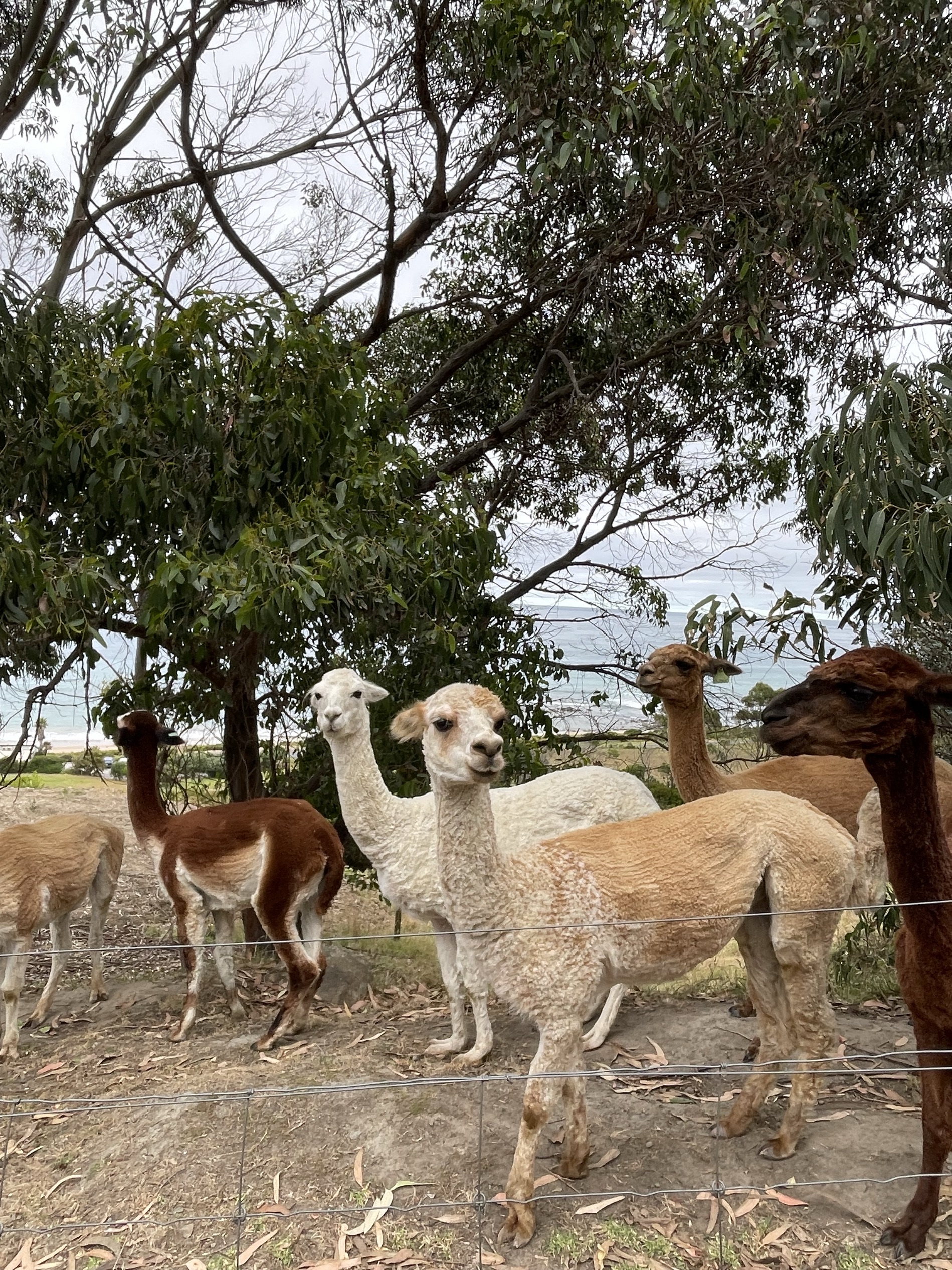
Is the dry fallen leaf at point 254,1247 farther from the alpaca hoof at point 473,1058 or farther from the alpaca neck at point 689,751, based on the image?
the alpaca neck at point 689,751

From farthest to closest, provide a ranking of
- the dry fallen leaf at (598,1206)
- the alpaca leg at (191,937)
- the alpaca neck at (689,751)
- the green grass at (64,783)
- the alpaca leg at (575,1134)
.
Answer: the green grass at (64,783), the alpaca neck at (689,751), the alpaca leg at (191,937), the alpaca leg at (575,1134), the dry fallen leaf at (598,1206)

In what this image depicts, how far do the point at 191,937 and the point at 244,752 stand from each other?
7.02 feet

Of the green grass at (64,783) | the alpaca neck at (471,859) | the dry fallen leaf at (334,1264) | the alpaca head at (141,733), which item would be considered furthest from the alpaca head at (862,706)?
the green grass at (64,783)

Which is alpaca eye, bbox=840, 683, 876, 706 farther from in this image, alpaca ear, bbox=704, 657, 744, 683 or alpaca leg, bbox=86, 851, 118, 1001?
alpaca leg, bbox=86, 851, 118, 1001

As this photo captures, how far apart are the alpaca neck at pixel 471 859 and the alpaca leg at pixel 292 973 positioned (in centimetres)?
214

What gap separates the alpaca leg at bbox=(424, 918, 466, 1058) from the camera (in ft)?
18.1

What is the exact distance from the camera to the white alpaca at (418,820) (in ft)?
17.7

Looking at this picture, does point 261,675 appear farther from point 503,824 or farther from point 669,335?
point 669,335

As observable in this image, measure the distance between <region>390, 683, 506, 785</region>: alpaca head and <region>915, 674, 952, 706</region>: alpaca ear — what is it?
1.38 metres

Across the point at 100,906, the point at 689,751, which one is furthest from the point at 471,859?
the point at 100,906

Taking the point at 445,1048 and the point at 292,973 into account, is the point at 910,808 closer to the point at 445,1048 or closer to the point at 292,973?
the point at 445,1048

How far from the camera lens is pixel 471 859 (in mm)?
3854

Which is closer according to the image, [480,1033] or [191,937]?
[480,1033]

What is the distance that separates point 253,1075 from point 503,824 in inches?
71.5
